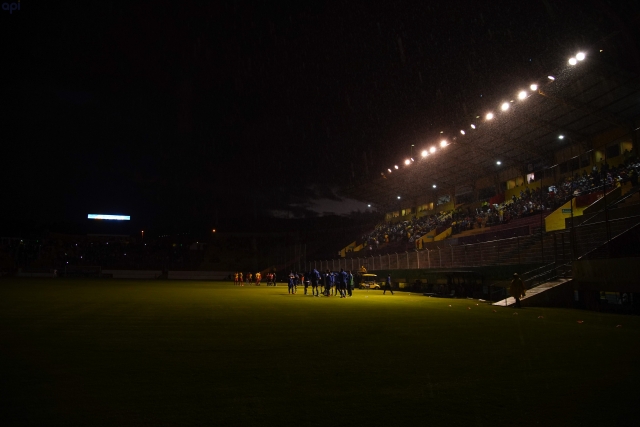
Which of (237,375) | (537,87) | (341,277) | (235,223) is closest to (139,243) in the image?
(235,223)

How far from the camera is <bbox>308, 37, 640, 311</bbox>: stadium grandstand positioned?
64.7 feet

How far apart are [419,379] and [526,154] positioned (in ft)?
134

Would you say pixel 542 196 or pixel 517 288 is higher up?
pixel 542 196

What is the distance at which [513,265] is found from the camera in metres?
24.0

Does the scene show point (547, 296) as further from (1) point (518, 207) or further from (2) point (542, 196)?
(1) point (518, 207)

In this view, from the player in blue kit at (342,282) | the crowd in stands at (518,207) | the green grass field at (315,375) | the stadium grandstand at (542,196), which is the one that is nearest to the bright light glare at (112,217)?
the crowd in stands at (518,207)

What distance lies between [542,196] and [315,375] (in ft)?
97.9

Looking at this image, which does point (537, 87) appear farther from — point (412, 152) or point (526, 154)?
point (412, 152)

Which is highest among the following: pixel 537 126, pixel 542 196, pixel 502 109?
pixel 502 109

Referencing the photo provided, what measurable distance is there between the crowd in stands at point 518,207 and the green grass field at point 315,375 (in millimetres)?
16240

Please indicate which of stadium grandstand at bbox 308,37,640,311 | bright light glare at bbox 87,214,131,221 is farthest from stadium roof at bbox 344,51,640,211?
bright light glare at bbox 87,214,131,221

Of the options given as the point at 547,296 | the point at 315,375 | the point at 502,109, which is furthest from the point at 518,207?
the point at 315,375

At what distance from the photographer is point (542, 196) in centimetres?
3216

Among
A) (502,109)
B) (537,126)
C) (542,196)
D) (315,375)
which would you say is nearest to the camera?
(315,375)
